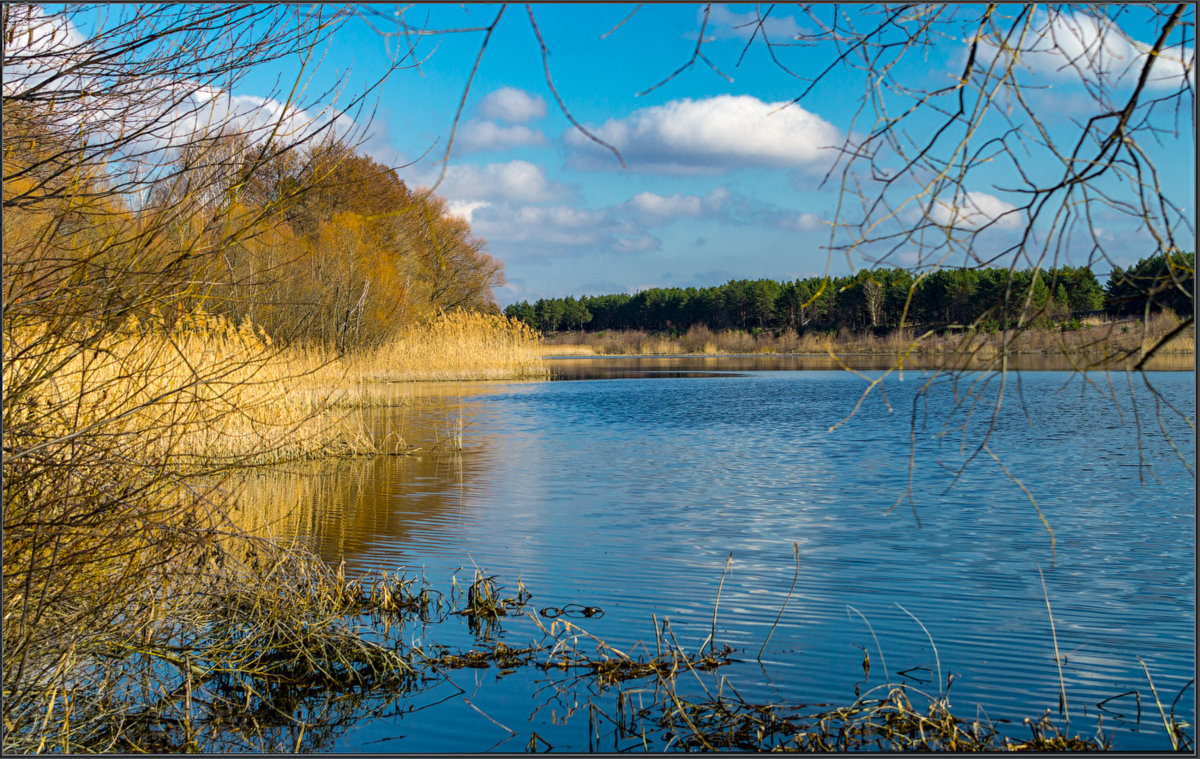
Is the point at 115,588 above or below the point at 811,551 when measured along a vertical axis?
above

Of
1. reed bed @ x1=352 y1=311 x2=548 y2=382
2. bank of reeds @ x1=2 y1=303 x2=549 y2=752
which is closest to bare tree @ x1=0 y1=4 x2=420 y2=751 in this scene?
bank of reeds @ x1=2 y1=303 x2=549 y2=752

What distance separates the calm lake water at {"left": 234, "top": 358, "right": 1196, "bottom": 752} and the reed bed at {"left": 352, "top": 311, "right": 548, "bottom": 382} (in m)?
11.1

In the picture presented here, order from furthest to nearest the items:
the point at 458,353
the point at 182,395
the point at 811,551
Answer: the point at 458,353 < the point at 182,395 < the point at 811,551

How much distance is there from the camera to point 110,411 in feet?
11.8

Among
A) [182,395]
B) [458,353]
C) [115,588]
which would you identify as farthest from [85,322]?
[458,353]

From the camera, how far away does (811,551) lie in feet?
23.6

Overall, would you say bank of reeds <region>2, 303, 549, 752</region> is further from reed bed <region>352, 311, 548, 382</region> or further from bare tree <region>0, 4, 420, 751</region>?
reed bed <region>352, 311, 548, 382</region>

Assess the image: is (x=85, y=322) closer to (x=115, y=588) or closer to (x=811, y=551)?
(x=115, y=588)

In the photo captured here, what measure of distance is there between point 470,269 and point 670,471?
31.3 m

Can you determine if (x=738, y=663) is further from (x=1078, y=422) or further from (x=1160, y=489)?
(x=1078, y=422)

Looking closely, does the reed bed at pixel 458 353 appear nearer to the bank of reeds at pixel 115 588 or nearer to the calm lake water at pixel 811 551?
the calm lake water at pixel 811 551

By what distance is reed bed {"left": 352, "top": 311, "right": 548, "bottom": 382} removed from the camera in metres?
26.2

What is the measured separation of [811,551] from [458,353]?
2200 centimetres

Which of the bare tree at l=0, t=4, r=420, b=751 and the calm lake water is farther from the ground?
the bare tree at l=0, t=4, r=420, b=751
